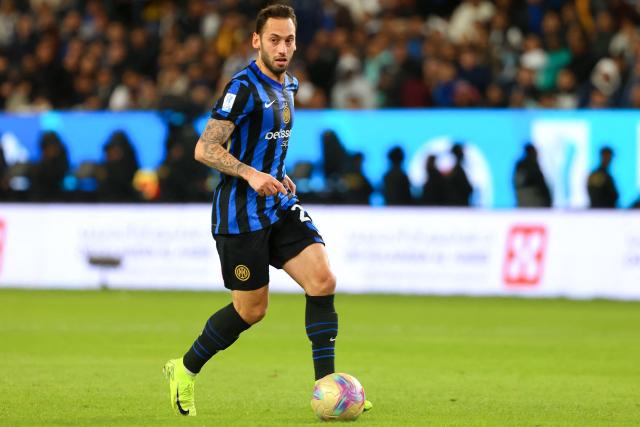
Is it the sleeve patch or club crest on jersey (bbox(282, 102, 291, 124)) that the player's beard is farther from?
the sleeve patch

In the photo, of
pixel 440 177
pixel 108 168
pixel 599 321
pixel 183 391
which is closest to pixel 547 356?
pixel 599 321

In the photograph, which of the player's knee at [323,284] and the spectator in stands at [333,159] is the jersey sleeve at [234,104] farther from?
the spectator in stands at [333,159]

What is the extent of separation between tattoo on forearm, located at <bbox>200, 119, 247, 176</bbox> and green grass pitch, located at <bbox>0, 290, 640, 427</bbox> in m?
1.41

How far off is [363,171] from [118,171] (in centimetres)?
370

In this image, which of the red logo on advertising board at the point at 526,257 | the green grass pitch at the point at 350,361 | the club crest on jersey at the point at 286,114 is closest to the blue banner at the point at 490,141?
the red logo on advertising board at the point at 526,257

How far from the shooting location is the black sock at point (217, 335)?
7543mm

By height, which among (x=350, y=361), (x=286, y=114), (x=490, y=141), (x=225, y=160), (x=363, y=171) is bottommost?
(x=350, y=361)

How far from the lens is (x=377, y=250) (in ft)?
57.8

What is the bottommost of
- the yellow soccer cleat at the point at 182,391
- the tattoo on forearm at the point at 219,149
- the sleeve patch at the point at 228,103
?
the yellow soccer cleat at the point at 182,391

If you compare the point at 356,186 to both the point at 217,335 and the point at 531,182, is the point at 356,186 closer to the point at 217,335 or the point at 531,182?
the point at 531,182

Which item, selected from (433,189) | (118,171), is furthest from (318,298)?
(118,171)

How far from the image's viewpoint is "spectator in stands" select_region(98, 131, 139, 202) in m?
19.2

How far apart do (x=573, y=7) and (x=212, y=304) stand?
776 centimetres

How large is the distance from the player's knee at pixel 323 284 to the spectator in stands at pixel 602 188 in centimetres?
1076
